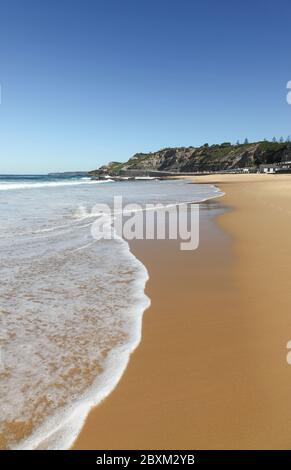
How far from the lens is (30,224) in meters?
13.0

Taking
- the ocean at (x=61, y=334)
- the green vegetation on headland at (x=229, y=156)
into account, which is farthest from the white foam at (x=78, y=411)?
the green vegetation on headland at (x=229, y=156)

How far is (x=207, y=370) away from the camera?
3.37 m

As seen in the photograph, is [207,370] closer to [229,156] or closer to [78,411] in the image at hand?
[78,411]

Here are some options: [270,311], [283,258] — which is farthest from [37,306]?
[283,258]

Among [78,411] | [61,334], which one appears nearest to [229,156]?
[61,334]

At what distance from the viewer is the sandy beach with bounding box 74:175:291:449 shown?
2570mm

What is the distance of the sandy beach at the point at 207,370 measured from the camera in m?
2.57

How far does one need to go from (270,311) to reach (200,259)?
308 centimetres

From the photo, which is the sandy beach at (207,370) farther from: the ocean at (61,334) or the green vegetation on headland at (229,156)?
the green vegetation on headland at (229,156)

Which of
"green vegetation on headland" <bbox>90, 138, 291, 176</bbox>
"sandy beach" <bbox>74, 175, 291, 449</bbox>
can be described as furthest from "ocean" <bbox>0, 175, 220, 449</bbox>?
"green vegetation on headland" <bbox>90, 138, 291, 176</bbox>

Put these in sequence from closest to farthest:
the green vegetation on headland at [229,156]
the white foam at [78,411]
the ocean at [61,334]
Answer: the white foam at [78,411] < the ocean at [61,334] < the green vegetation on headland at [229,156]

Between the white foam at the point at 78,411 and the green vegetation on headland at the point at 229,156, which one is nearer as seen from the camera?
the white foam at the point at 78,411

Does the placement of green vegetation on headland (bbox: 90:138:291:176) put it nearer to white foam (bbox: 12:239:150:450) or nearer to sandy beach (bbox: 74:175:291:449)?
sandy beach (bbox: 74:175:291:449)

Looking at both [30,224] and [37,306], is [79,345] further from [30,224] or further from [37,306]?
[30,224]
